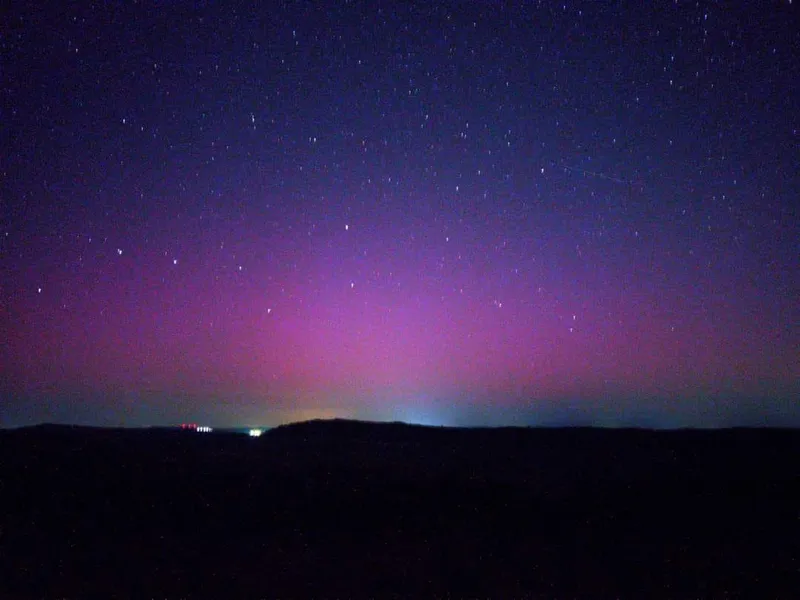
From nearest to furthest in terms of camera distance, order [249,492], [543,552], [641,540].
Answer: [543,552], [641,540], [249,492]

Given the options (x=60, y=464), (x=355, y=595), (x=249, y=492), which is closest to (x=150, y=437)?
(x=60, y=464)

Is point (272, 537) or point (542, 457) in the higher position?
point (542, 457)

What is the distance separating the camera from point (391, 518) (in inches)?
515

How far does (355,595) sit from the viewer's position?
346 inches

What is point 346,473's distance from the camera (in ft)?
53.0

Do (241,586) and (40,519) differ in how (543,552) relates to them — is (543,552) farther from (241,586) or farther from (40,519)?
(40,519)

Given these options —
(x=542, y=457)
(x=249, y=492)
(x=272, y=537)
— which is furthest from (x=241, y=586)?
(x=542, y=457)

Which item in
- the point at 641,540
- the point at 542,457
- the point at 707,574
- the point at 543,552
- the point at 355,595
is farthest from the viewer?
the point at 542,457

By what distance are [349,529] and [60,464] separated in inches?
326

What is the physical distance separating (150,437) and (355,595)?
1429 centimetres

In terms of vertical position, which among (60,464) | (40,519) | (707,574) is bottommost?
(707,574)

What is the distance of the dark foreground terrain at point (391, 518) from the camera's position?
938 centimetres

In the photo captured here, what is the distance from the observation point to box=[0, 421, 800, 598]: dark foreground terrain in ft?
30.8

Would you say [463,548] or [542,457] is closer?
[463,548]
